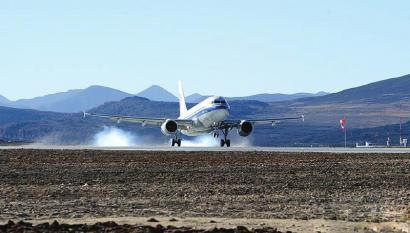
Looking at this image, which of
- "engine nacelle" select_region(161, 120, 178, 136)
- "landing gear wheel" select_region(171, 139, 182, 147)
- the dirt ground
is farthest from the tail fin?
the dirt ground

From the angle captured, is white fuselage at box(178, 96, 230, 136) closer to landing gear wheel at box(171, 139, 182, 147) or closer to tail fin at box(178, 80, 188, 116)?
landing gear wheel at box(171, 139, 182, 147)

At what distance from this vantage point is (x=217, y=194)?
30.3 meters

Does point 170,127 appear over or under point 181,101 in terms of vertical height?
under

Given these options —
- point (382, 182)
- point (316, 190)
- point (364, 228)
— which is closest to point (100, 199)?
point (316, 190)

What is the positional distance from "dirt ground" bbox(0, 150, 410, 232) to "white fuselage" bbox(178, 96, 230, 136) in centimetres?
3835

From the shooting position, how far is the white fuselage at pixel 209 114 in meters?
86.6

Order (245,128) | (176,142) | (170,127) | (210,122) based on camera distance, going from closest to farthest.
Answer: (210,122) < (245,128) < (170,127) < (176,142)

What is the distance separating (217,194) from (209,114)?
187 feet

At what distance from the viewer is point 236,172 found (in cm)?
4188

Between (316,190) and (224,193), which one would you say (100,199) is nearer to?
(224,193)

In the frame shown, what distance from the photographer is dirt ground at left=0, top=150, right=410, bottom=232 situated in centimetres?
2303

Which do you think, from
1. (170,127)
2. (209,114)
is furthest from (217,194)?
(170,127)

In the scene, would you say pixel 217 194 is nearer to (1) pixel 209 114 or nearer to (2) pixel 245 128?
(1) pixel 209 114

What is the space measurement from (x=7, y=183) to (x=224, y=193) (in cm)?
966
